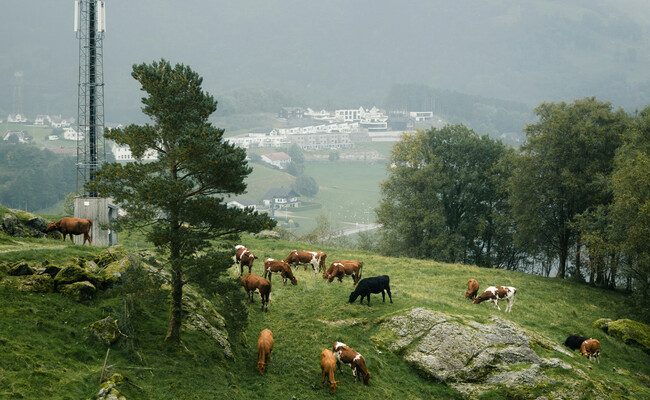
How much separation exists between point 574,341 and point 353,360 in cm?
1337

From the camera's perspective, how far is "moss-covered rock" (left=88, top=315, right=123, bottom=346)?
2186 cm

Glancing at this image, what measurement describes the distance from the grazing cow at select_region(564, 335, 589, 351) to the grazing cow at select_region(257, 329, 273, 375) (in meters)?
16.1

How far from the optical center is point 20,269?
24.4 metres

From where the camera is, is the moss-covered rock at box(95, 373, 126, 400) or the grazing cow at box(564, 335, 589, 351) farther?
the grazing cow at box(564, 335, 589, 351)

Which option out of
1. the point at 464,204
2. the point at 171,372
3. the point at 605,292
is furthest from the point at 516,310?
the point at 464,204

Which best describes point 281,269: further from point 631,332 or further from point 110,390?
point 631,332

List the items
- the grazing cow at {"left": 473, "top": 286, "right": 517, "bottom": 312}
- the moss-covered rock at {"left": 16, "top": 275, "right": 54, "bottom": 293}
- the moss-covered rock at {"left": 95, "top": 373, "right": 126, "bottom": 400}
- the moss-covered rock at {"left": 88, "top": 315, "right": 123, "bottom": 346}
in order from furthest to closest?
the grazing cow at {"left": 473, "top": 286, "right": 517, "bottom": 312}, the moss-covered rock at {"left": 16, "top": 275, "right": 54, "bottom": 293}, the moss-covered rock at {"left": 88, "top": 315, "right": 123, "bottom": 346}, the moss-covered rock at {"left": 95, "top": 373, "right": 126, "bottom": 400}

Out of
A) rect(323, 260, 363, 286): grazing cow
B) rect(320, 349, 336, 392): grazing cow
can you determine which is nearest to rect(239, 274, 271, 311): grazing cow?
rect(320, 349, 336, 392): grazing cow

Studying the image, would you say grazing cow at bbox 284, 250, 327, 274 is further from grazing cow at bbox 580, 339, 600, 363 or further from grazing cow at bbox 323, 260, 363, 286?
grazing cow at bbox 580, 339, 600, 363

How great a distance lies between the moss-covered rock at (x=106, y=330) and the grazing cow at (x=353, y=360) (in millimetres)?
8517

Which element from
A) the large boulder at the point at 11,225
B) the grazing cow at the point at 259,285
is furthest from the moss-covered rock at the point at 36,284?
the large boulder at the point at 11,225

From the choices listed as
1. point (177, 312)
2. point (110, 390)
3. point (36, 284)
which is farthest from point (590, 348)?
point (36, 284)

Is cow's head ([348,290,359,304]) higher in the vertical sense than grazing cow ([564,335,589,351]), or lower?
higher

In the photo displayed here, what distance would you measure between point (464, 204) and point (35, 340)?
54149 mm
